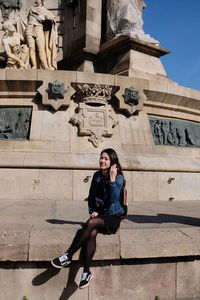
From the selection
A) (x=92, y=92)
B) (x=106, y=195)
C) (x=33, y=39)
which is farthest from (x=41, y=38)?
(x=106, y=195)

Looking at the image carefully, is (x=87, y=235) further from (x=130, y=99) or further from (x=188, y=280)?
(x=130, y=99)

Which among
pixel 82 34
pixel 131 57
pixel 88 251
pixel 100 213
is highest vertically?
pixel 82 34

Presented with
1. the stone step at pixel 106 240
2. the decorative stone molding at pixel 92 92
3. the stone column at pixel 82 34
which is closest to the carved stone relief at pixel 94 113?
the decorative stone molding at pixel 92 92

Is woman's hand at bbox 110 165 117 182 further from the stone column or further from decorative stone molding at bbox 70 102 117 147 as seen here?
the stone column

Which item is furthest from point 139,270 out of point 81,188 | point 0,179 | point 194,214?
point 0,179

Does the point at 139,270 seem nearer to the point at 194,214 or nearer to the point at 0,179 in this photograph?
the point at 194,214

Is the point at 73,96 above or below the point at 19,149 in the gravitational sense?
above

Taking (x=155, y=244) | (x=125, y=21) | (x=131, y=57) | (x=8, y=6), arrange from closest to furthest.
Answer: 1. (x=155, y=244)
2. (x=131, y=57)
3. (x=125, y=21)
4. (x=8, y=6)

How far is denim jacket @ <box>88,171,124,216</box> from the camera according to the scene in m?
4.24

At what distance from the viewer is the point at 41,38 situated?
12406 mm

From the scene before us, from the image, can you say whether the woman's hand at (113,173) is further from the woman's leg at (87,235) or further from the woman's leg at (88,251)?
the woman's leg at (88,251)

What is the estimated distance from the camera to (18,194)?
8055mm

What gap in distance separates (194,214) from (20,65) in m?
8.00

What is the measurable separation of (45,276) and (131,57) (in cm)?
993
